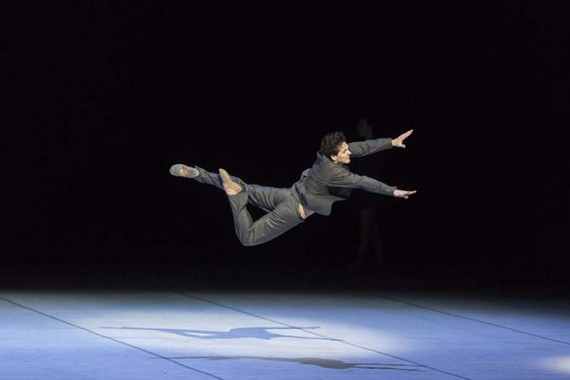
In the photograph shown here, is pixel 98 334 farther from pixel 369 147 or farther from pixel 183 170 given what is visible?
pixel 369 147

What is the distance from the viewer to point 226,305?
13.5 metres

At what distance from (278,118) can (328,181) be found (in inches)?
258

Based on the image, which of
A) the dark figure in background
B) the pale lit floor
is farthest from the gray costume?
the dark figure in background

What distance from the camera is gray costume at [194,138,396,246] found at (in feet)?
37.6

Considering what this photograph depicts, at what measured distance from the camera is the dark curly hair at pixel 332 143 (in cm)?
1133

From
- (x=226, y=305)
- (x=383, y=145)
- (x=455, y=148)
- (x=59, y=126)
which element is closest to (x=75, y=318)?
(x=226, y=305)

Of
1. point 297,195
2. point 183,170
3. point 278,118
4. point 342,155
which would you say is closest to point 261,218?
point 297,195

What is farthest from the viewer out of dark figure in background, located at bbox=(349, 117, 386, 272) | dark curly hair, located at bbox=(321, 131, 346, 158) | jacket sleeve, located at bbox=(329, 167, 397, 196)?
dark figure in background, located at bbox=(349, 117, 386, 272)

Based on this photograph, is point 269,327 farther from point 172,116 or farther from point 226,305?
point 172,116

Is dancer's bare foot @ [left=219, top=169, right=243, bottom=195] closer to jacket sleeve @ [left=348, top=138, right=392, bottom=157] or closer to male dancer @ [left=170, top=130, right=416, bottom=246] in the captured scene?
male dancer @ [left=170, top=130, right=416, bottom=246]

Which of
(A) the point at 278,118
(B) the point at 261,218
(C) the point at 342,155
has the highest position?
(A) the point at 278,118

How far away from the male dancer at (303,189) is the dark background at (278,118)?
17.9 feet

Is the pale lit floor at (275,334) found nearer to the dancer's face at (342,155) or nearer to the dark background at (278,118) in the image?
the dancer's face at (342,155)

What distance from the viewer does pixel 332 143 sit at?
37.3 feet
